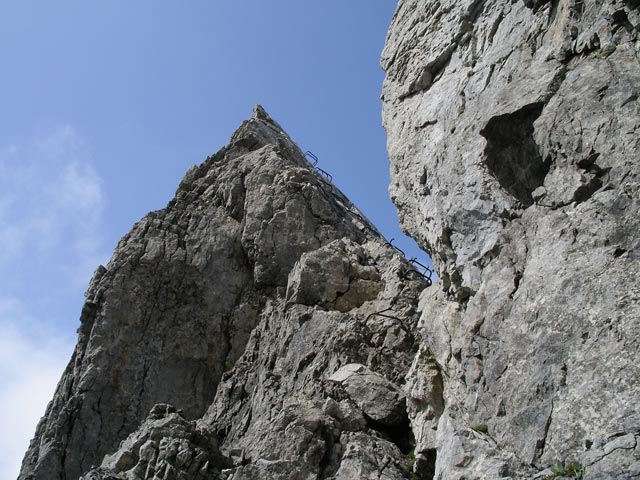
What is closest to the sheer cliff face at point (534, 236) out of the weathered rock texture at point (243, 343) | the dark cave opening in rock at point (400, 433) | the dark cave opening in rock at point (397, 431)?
the dark cave opening in rock at point (400, 433)

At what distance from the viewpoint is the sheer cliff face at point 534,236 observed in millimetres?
14289

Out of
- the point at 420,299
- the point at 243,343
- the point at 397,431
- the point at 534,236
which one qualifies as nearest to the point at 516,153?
the point at 534,236

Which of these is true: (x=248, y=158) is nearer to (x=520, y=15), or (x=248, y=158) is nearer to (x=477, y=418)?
(x=520, y=15)

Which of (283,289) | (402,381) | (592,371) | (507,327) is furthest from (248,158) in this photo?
(592,371)

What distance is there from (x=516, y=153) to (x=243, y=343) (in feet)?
52.6

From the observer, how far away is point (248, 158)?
36.5m

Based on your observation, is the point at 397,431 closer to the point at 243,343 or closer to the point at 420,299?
the point at 420,299

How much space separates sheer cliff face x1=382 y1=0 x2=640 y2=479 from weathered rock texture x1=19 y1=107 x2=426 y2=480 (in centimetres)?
287

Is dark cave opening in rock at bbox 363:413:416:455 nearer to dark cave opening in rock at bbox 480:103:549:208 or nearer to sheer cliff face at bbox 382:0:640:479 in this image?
sheer cliff face at bbox 382:0:640:479

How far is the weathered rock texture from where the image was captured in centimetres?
2161

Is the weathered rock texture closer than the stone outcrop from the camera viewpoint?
No

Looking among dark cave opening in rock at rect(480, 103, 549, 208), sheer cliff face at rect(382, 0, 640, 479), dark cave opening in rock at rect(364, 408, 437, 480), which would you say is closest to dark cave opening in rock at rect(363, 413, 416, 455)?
dark cave opening in rock at rect(364, 408, 437, 480)

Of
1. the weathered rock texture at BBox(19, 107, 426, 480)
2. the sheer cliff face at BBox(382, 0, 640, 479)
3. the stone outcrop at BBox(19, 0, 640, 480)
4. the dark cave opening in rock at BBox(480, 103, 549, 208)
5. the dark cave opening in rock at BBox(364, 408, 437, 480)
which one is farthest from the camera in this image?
the dark cave opening in rock at BBox(364, 408, 437, 480)

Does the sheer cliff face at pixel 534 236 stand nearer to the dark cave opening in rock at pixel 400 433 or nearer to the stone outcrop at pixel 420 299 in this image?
the stone outcrop at pixel 420 299
